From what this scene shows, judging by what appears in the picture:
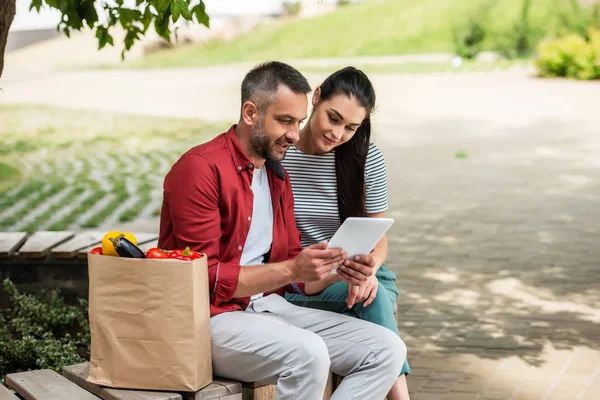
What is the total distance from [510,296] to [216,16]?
33.2 m

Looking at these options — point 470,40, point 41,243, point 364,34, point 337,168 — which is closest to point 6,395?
point 337,168

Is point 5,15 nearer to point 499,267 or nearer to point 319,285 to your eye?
point 319,285

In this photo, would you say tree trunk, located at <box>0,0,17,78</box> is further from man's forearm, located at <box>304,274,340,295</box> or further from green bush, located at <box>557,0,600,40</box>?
green bush, located at <box>557,0,600,40</box>

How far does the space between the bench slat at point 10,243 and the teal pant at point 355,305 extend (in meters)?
1.96

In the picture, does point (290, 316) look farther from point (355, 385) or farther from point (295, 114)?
point (295, 114)

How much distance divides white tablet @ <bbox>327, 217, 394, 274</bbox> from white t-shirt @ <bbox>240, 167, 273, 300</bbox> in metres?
0.29

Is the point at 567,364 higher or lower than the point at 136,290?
lower

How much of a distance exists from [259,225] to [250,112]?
1.38ft

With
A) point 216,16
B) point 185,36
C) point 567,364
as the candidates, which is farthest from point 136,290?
point 216,16

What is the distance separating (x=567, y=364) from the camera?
4.86m

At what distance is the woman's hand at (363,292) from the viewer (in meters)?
3.40

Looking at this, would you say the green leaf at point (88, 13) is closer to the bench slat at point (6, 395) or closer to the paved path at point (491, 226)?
the bench slat at point (6, 395)

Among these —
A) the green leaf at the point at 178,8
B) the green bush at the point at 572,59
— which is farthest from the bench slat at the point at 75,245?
the green bush at the point at 572,59

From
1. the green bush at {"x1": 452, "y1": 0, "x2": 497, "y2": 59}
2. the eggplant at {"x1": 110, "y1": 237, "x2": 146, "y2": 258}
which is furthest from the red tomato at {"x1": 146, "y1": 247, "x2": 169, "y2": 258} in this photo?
the green bush at {"x1": 452, "y1": 0, "x2": 497, "y2": 59}
